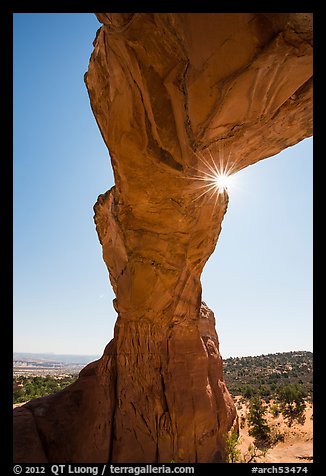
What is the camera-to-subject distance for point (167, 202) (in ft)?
26.4

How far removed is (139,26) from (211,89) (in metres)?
1.60

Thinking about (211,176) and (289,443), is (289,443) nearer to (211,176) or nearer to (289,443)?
(289,443)

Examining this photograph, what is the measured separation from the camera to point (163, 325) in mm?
8984

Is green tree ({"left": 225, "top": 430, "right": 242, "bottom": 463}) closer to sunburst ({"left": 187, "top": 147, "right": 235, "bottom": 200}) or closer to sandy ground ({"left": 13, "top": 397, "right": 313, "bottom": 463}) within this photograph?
sandy ground ({"left": 13, "top": 397, "right": 313, "bottom": 463})

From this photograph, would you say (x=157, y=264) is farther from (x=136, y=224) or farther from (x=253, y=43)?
(x=253, y=43)

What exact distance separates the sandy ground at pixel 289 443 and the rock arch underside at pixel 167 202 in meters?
1.66

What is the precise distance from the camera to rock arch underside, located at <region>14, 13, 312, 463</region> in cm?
542

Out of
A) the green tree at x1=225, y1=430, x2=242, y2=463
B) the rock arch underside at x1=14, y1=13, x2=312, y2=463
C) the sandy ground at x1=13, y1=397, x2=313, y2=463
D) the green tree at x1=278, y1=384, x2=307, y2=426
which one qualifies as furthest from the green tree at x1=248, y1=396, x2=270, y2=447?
the green tree at x1=225, y1=430, x2=242, y2=463

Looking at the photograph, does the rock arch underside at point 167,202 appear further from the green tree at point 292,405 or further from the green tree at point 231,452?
the green tree at point 292,405

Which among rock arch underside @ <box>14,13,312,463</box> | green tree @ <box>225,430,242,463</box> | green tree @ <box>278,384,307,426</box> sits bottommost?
green tree @ <box>278,384,307,426</box>

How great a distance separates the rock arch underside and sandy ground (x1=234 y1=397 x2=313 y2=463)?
5.46 ft

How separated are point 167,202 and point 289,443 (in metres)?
9.64

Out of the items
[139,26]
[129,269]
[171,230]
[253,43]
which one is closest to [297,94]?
[253,43]

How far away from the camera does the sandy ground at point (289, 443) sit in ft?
30.3
